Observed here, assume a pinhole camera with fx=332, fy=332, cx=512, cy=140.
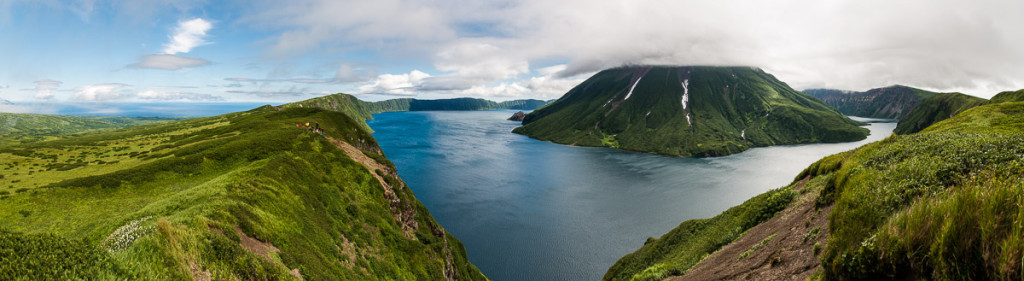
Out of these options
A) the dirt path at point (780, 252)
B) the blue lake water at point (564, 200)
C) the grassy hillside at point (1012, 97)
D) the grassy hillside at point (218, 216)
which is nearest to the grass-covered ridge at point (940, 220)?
the dirt path at point (780, 252)

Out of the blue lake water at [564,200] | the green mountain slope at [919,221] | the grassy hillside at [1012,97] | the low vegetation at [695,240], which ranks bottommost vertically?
the blue lake water at [564,200]

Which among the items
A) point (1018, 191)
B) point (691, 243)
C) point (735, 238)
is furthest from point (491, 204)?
point (1018, 191)

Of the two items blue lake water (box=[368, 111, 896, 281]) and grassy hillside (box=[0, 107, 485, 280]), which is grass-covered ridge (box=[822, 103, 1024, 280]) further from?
blue lake water (box=[368, 111, 896, 281])

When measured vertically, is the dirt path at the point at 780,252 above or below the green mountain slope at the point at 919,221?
below

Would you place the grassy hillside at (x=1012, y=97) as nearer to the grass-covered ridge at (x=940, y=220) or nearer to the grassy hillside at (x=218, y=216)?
the grass-covered ridge at (x=940, y=220)

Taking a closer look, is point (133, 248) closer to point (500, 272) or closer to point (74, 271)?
point (74, 271)

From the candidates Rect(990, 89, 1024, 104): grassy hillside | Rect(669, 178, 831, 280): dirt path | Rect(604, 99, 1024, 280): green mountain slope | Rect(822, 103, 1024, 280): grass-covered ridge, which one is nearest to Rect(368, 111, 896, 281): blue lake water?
Rect(669, 178, 831, 280): dirt path

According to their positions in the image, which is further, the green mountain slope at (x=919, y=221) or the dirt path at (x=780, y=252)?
the dirt path at (x=780, y=252)
